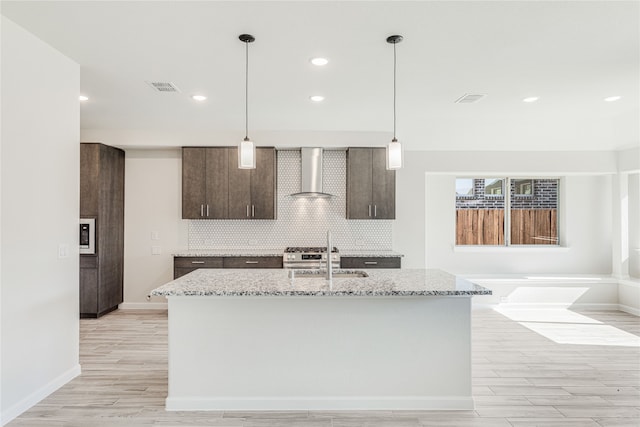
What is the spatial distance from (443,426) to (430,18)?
2.57 meters

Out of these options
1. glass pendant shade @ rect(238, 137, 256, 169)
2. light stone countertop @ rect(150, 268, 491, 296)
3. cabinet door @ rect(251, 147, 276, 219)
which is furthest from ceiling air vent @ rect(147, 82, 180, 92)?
light stone countertop @ rect(150, 268, 491, 296)

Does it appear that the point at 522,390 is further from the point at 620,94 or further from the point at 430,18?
the point at 620,94

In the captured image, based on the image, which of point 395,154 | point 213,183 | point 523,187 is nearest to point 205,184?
point 213,183

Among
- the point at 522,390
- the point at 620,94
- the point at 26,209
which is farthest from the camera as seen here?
the point at 620,94

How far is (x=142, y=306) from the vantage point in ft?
18.0

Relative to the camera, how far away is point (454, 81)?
3.55 m

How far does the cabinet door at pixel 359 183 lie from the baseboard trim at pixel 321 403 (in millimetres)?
2931

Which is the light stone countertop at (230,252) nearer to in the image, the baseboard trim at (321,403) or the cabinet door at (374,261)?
the cabinet door at (374,261)

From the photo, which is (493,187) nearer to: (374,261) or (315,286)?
(374,261)

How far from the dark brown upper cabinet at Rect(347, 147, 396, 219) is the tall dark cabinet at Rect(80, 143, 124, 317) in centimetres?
318

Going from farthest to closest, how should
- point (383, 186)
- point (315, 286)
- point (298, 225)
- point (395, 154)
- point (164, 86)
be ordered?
point (298, 225)
point (383, 186)
point (164, 86)
point (395, 154)
point (315, 286)

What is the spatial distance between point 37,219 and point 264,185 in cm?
285

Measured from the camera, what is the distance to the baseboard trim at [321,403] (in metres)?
2.64

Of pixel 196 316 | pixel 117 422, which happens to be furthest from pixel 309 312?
pixel 117 422
